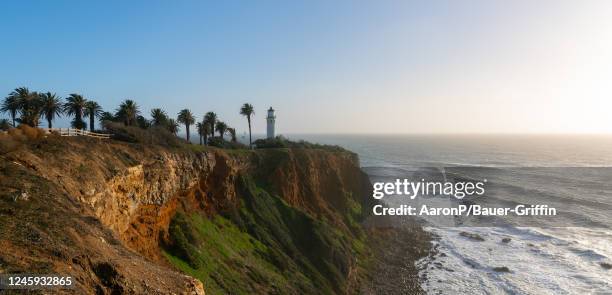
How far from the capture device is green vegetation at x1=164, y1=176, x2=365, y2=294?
28.3 meters

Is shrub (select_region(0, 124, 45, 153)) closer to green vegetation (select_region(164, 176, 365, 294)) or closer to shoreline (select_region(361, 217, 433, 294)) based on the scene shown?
green vegetation (select_region(164, 176, 365, 294))

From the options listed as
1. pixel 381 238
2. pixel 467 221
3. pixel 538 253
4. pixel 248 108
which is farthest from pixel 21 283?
pixel 467 221

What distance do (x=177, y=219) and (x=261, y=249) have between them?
929cm

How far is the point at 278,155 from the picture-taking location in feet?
169

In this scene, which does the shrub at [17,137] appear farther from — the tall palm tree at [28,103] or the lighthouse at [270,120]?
the lighthouse at [270,120]

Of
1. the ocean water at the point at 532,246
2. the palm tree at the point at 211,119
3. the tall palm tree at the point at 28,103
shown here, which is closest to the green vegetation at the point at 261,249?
the ocean water at the point at 532,246

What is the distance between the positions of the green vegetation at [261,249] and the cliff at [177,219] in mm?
116

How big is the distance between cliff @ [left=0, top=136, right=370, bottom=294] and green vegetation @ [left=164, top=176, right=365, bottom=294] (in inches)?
4.6

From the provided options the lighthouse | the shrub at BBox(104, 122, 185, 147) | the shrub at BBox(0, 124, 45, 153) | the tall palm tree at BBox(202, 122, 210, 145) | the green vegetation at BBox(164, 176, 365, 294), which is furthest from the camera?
the lighthouse

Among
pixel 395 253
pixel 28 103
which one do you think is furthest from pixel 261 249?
pixel 28 103

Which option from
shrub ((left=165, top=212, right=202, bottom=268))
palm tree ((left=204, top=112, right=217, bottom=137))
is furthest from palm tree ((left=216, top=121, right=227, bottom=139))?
shrub ((left=165, top=212, right=202, bottom=268))

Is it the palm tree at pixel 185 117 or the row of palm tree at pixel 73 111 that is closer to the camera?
the row of palm tree at pixel 73 111

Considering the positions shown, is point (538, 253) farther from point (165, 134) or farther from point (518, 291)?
point (165, 134)

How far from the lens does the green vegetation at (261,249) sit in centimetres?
2830
